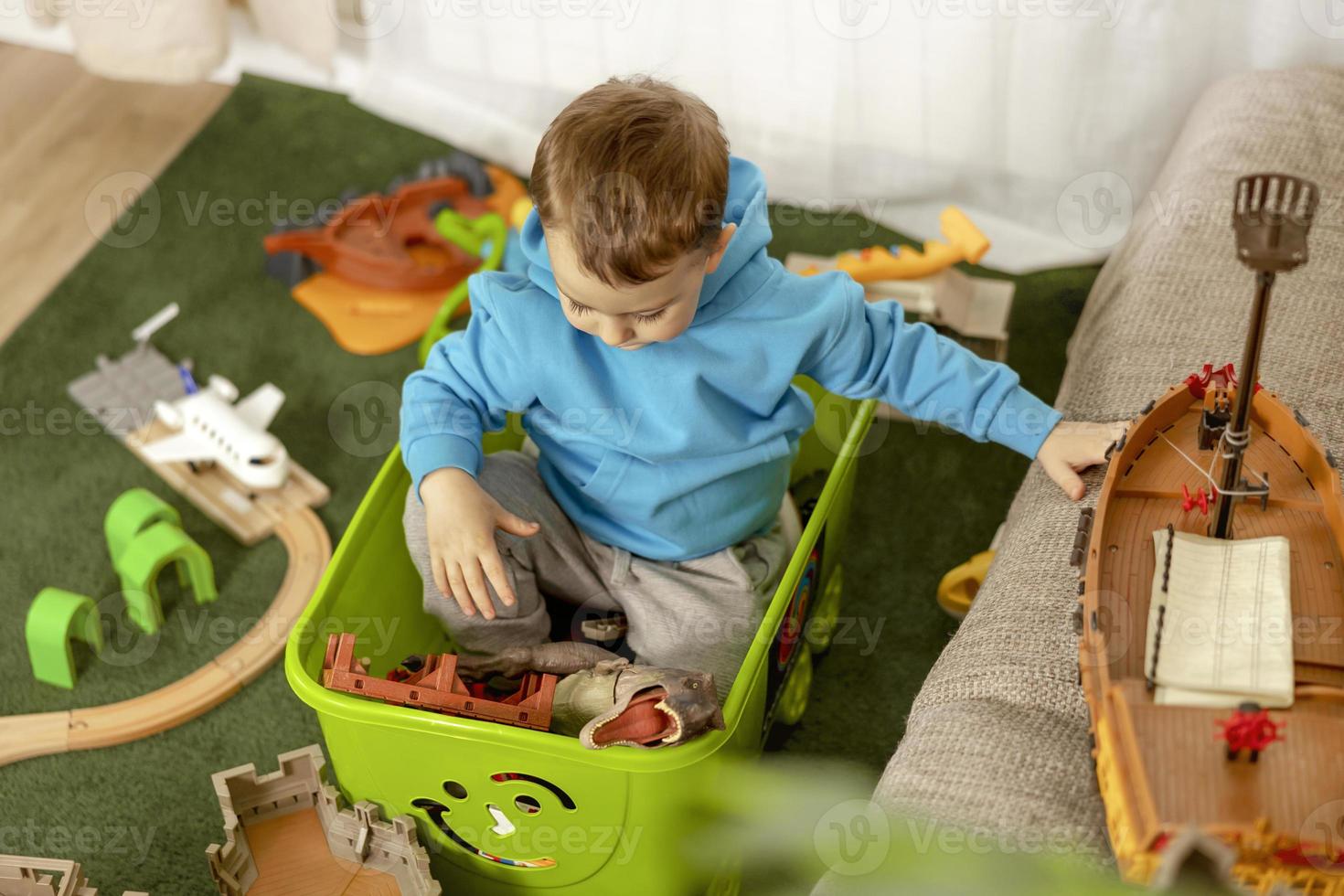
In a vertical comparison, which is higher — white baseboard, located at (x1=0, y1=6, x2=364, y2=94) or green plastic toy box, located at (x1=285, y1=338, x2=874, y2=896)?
white baseboard, located at (x1=0, y1=6, x2=364, y2=94)

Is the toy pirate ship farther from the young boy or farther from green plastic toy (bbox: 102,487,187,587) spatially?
green plastic toy (bbox: 102,487,187,587)

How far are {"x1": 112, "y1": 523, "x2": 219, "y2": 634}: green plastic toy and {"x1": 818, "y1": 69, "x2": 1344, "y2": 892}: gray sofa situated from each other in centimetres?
68

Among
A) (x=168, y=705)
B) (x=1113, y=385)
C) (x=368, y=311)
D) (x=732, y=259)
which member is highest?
(x=732, y=259)

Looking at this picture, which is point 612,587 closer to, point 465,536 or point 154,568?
point 465,536

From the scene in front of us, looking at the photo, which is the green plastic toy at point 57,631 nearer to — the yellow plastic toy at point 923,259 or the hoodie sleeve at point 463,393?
the hoodie sleeve at point 463,393

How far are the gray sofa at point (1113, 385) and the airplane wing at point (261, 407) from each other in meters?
0.77

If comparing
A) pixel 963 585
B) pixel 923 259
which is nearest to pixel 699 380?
pixel 963 585

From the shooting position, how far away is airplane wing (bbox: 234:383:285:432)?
1386 millimetres

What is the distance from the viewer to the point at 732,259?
0.95 meters

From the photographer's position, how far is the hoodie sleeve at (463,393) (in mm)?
962

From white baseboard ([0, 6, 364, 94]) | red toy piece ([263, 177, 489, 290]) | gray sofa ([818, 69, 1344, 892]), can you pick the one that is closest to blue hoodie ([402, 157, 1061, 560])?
gray sofa ([818, 69, 1344, 892])

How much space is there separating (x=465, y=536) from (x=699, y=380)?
0.66 ft

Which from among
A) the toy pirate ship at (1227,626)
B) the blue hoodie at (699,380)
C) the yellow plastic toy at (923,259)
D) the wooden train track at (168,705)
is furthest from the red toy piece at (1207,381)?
the wooden train track at (168,705)

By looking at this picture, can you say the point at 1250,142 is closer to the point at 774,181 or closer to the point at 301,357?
the point at 774,181
